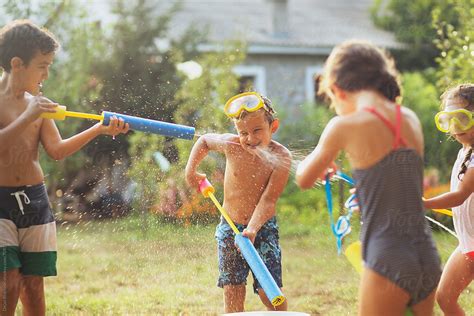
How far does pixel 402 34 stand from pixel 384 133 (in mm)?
13796

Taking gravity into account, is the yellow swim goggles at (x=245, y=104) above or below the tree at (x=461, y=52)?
below

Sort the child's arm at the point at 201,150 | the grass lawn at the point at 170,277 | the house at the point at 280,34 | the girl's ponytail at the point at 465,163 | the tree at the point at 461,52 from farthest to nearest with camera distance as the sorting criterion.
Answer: the house at the point at 280,34 < the tree at the point at 461,52 < the grass lawn at the point at 170,277 < the child's arm at the point at 201,150 < the girl's ponytail at the point at 465,163

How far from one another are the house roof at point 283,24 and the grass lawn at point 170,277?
22.4 ft

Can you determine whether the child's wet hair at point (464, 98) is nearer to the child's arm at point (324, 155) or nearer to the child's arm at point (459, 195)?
the child's arm at point (459, 195)

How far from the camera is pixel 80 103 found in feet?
34.6

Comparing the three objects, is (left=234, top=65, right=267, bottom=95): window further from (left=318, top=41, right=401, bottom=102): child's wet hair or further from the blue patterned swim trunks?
(left=318, top=41, right=401, bottom=102): child's wet hair

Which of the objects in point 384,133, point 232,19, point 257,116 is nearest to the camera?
point 384,133

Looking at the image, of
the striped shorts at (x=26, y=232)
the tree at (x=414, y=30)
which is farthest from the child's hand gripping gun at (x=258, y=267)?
the tree at (x=414, y=30)

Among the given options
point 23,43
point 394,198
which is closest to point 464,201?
point 394,198

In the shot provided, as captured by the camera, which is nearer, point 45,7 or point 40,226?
point 40,226

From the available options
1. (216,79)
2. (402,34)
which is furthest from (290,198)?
(402,34)

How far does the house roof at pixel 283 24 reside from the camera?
52.3 feet

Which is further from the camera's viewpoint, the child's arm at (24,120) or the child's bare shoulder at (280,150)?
the child's bare shoulder at (280,150)

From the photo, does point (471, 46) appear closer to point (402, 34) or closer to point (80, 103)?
point (80, 103)
